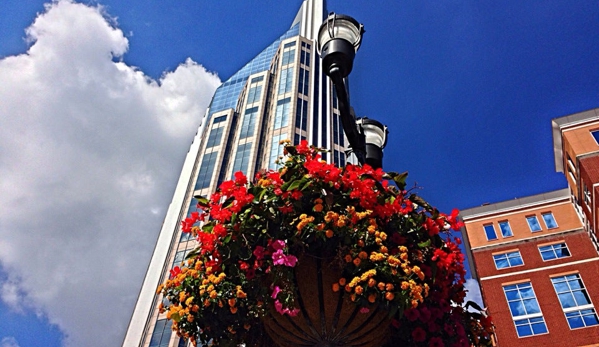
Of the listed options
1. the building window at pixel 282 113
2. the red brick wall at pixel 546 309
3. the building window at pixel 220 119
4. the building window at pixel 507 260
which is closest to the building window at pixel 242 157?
the building window at pixel 282 113

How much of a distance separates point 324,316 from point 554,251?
29523mm

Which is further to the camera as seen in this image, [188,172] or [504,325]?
[188,172]

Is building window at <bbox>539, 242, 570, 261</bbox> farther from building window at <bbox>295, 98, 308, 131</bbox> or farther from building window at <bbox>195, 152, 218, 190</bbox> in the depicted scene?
building window at <bbox>195, 152, 218, 190</bbox>

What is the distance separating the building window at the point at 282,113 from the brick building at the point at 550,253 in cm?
3313

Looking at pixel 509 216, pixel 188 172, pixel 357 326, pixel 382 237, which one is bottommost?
pixel 357 326

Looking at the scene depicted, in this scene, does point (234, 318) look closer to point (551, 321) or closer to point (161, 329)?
point (551, 321)

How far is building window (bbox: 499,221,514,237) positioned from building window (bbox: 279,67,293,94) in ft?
134

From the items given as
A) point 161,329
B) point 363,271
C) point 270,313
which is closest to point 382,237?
point 363,271

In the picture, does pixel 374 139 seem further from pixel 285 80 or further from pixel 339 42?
pixel 285 80

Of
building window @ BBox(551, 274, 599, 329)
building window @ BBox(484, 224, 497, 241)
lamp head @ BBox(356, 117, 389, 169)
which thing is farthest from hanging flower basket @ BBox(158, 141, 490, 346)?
building window @ BBox(484, 224, 497, 241)

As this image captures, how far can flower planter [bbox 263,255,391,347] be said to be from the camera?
295cm

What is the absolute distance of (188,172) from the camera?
201 feet

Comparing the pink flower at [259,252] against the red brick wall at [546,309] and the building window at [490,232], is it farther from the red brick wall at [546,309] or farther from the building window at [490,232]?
the building window at [490,232]

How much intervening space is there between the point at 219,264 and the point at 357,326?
3.63 ft
